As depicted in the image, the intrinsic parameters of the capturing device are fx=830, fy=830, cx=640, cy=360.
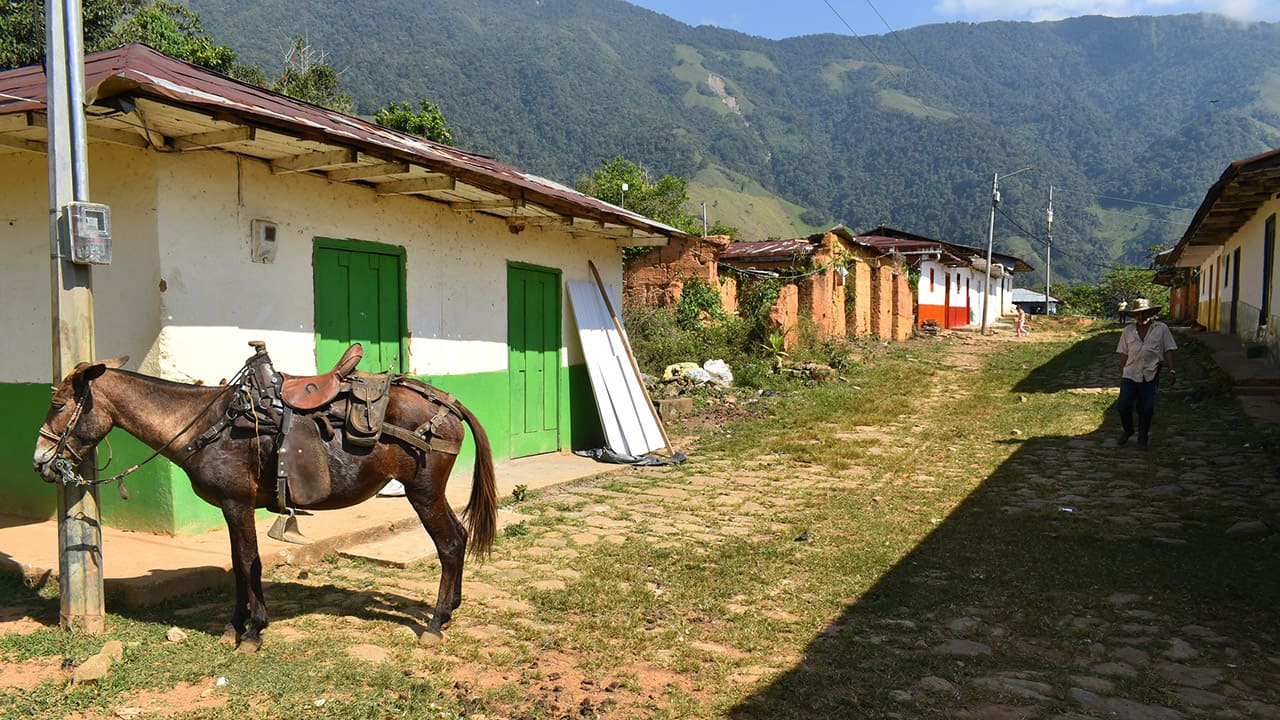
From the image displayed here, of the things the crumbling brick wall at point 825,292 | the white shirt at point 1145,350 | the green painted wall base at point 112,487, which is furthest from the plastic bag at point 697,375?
the green painted wall base at point 112,487

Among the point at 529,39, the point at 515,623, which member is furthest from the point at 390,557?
the point at 529,39

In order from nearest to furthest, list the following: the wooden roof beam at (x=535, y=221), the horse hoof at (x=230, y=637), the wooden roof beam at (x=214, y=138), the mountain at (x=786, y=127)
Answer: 1. the horse hoof at (x=230, y=637)
2. the wooden roof beam at (x=214, y=138)
3. the wooden roof beam at (x=535, y=221)
4. the mountain at (x=786, y=127)

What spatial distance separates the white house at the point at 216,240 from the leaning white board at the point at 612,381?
2.15 m

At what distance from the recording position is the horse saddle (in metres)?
4.02

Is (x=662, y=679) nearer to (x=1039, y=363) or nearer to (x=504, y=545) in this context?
(x=504, y=545)

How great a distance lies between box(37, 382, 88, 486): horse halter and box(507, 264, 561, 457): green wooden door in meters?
5.36

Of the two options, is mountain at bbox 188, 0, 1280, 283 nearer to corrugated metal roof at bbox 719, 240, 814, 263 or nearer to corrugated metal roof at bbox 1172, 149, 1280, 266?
corrugated metal roof at bbox 1172, 149, 1280, 266

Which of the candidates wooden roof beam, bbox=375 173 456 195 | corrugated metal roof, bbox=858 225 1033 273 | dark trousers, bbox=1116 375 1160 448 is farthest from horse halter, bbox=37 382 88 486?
corrugated metal roof, bbox=858 225 1033 273

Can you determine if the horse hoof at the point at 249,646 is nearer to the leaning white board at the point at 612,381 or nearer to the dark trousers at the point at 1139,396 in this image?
the leaning white board at the point at 612,381

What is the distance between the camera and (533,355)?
30.9 ft

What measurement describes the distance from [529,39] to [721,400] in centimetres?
15855

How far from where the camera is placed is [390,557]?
18.0 feet

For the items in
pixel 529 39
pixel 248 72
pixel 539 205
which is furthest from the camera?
pixel 529 39

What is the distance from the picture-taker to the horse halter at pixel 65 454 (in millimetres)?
3621
